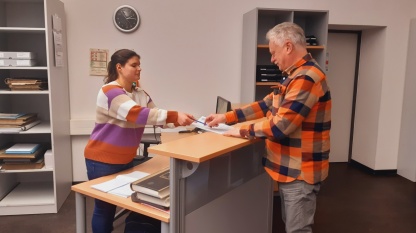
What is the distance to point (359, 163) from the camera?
188 inches

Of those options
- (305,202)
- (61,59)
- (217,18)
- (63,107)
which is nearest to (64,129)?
(63,107)

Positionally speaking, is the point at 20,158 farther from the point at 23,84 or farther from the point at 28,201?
the point at 23,84

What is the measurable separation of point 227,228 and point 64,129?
2.39 meters

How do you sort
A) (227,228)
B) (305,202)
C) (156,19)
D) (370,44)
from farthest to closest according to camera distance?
(370,44) < (156,19) < (227,228) < (305,202)

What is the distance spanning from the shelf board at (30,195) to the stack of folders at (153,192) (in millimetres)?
1979

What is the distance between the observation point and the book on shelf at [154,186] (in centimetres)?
160

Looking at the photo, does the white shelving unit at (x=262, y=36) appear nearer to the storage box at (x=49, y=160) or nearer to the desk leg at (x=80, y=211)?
the storage box at (x=49, y=160)

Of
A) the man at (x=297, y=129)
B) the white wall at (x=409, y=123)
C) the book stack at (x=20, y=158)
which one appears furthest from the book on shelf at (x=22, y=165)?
the white wall at (x=409, y=123)

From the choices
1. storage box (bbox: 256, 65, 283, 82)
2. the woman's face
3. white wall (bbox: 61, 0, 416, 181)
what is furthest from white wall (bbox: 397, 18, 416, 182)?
the woman's face

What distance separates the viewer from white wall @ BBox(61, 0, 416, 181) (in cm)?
376

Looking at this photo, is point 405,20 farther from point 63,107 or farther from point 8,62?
point 8,62

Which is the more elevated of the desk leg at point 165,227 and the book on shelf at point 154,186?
the book on shelf at point 154,186

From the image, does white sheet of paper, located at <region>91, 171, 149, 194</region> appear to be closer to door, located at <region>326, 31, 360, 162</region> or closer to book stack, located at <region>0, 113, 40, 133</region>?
book stack, located at <region>0, 113, 40, 133</region>

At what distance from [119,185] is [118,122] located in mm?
368
